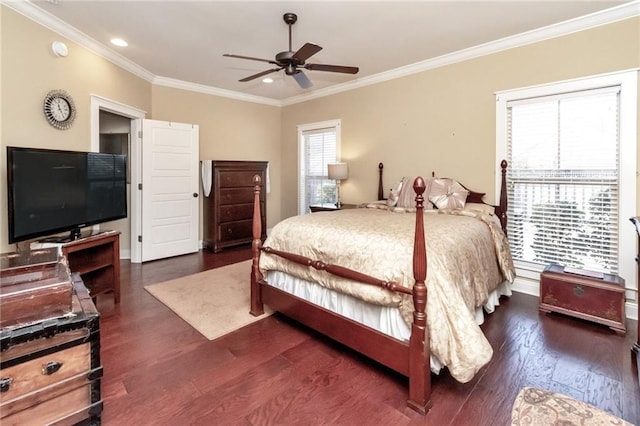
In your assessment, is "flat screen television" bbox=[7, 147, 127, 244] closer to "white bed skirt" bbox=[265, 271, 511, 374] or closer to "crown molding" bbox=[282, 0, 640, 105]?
"white bed skirt" bbox=[265, 271, 511, 374]

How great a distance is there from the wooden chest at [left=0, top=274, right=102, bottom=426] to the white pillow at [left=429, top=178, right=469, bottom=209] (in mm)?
3225

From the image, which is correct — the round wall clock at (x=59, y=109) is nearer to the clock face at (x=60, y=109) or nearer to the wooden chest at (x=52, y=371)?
the clock face at (x=60, y=109)

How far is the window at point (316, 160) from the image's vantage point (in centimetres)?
540

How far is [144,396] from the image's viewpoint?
178 cm

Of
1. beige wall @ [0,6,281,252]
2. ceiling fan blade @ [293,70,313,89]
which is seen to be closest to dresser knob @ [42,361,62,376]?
beige wall @ [0,6,281,252]

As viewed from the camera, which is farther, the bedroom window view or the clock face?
the clock face

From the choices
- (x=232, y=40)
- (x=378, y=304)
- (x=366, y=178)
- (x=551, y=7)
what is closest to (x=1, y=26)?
(x=232, y=40)

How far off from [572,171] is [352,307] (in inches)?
105

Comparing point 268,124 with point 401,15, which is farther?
point 268,124

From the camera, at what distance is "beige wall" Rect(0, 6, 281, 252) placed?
2.63 m

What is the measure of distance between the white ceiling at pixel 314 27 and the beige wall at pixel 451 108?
7.1 inches

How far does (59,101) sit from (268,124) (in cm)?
351

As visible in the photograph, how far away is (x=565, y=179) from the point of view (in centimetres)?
313

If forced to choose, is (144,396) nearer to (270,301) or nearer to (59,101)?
(270,301)
